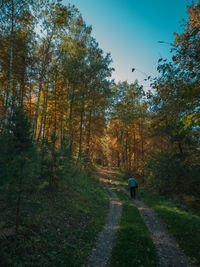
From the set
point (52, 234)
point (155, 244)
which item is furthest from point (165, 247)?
point (52, 234)

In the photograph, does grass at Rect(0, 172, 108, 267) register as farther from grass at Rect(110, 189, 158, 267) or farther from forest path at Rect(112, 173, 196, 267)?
forest path at Rect(112, 173, 196, 267)

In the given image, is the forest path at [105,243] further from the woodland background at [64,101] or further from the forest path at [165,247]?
the woodland background at [64,101]

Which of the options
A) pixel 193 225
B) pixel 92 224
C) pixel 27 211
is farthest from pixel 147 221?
pixel 27 211

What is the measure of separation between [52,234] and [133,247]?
345 cm

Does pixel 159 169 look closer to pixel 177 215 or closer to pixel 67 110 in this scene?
pixel 177 215

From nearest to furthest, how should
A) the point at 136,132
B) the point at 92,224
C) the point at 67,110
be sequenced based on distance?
the point at 92,224
the point at 67,110
the point at 136,132

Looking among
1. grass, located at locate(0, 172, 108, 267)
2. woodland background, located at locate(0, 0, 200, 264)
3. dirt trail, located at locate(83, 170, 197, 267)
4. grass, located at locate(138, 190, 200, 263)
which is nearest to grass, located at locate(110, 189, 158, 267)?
dirt trail, located at locate(83, 170, 197, 267)

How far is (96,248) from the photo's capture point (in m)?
6.08

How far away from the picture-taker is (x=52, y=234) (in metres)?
6.11

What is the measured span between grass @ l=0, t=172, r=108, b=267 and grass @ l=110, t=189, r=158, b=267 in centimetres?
122

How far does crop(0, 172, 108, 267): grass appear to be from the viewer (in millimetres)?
4594

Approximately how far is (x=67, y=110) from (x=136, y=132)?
20.7 metres

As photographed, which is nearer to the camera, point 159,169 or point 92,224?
point 92,224

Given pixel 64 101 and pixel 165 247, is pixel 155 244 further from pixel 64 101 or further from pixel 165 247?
pixel 64 101
